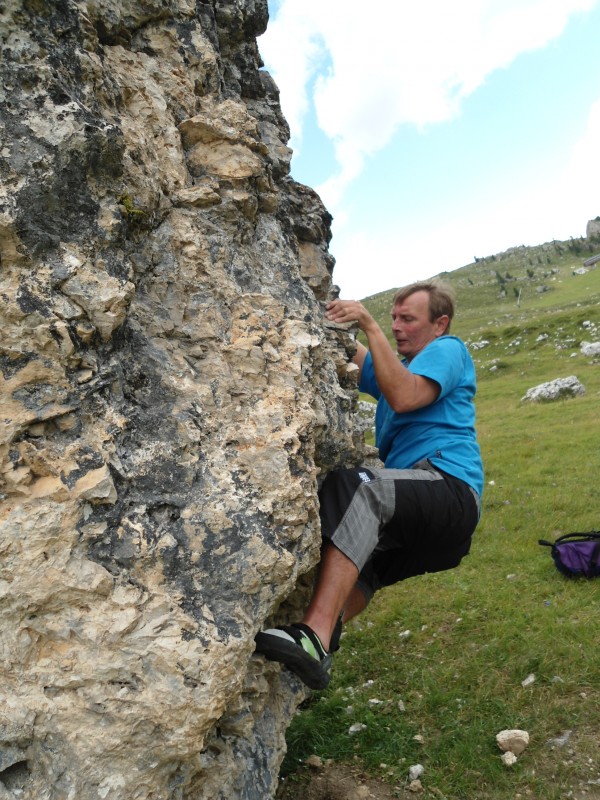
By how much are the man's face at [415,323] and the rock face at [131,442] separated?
7.59ft

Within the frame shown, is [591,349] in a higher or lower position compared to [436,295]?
lower

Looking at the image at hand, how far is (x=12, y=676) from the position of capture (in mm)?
3633

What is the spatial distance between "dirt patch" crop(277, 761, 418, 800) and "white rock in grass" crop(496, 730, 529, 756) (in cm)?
105

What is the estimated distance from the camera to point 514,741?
618 centimetres

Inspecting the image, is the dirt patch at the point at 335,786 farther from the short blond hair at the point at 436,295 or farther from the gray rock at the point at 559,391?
the gray rock at the point at 559,391

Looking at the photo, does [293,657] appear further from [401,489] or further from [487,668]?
[487,668]

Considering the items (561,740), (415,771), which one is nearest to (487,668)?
(561,740)

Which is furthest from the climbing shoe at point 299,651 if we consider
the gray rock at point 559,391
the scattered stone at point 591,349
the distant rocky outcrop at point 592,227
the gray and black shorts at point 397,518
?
the distant rocky outcrop at point 592,227

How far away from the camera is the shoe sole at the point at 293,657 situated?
175 inches

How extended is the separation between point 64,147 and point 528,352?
42231 millimetres

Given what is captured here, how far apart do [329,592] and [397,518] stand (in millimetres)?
994

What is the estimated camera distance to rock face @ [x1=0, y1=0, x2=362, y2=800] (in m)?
3.65

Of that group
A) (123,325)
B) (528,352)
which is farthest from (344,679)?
(528,352)

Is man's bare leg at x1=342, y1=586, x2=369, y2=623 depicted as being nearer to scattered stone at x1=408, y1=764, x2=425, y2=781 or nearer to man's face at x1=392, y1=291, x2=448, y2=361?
scattered stone at x1=408, y1=764, x2=425, y2=781
